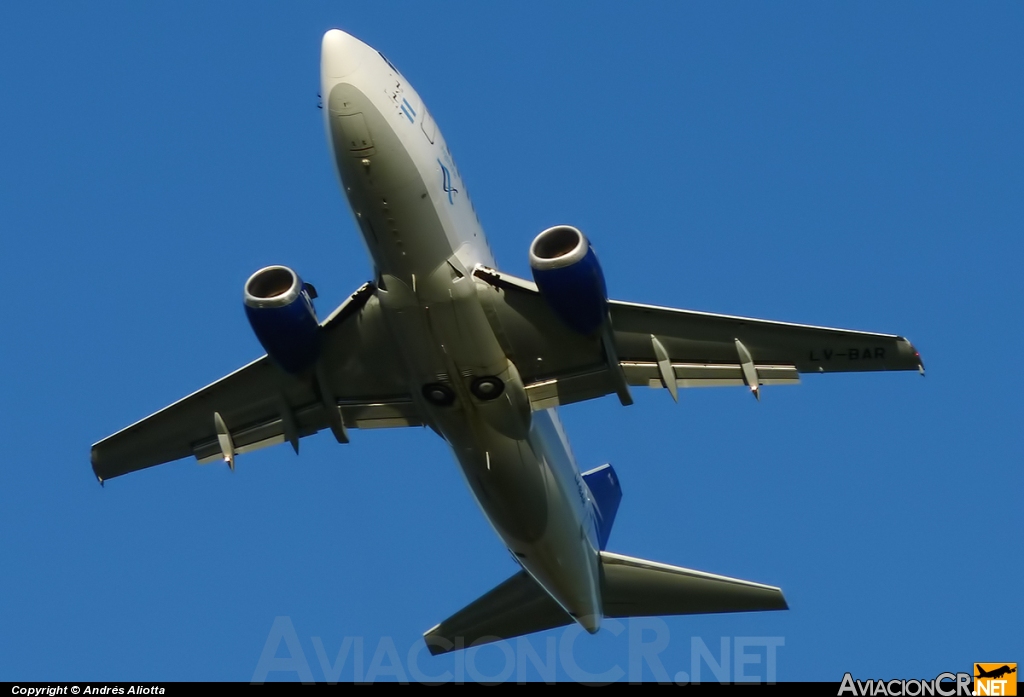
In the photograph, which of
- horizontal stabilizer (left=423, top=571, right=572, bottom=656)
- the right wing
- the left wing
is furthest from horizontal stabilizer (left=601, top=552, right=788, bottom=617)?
the right wing

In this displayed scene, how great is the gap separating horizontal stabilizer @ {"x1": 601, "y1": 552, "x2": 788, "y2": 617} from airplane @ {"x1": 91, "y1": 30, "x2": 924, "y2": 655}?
2.3 inches

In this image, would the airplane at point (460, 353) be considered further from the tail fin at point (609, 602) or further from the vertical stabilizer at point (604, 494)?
the vertical stabilizer at point (604, 494)

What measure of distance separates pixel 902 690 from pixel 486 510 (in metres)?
7.60

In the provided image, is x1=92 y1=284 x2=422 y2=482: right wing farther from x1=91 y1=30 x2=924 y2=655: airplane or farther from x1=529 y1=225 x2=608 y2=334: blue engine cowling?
x1=529 y1=225 x2=608 y2=334: blue engine cowling

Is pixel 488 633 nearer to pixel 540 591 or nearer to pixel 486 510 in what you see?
pixel 540 591

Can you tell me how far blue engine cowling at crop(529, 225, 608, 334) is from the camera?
21453 millimetres

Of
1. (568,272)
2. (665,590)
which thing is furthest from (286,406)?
(665,590)

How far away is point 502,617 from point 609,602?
2176 millimetres

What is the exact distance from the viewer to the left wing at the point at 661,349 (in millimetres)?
22531

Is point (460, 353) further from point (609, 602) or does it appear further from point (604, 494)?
point (609, 602)

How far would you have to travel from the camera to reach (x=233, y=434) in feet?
83.8

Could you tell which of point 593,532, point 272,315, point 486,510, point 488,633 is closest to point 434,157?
point 272,315

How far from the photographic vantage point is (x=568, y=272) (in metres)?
21.5

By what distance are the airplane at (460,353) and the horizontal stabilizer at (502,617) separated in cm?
141
